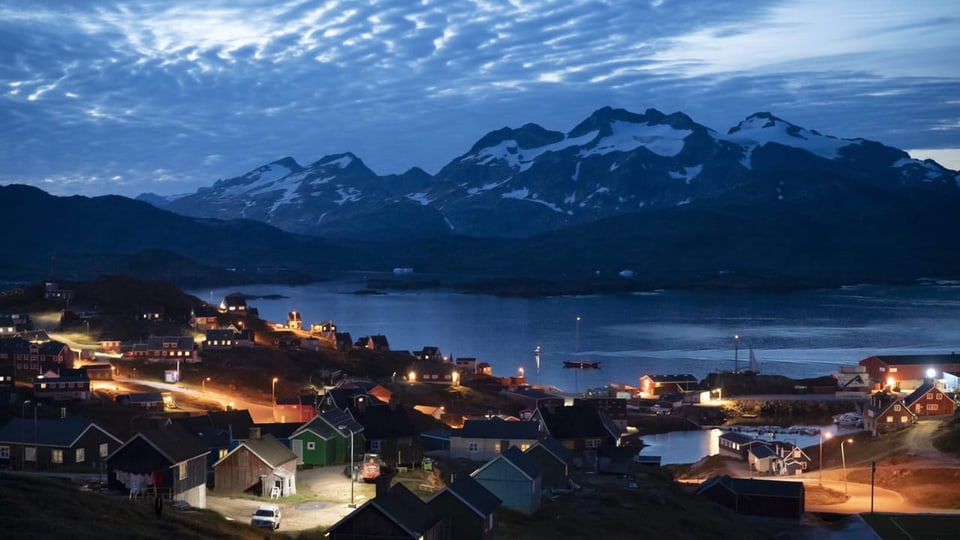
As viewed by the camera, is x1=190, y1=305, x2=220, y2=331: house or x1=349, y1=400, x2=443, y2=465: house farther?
x1=190, y1=305, x2=220, y2=331: house

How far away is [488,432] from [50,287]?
52.5 metres

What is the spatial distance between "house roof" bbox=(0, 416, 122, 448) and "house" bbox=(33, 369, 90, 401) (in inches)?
541

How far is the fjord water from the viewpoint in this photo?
75.9 metres

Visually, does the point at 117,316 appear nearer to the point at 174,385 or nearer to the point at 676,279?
the point at 174,385

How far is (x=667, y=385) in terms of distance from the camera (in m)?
57.4

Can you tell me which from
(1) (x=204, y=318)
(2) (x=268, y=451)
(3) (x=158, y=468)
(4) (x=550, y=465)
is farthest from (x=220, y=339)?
(3) (x=158, y=468)

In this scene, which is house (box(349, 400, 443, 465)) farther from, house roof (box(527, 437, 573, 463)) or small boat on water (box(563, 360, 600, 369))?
small boat on water (box(563, 360, 600, 369))

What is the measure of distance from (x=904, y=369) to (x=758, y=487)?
31.7 m

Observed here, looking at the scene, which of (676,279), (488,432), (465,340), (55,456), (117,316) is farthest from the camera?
(676,279)

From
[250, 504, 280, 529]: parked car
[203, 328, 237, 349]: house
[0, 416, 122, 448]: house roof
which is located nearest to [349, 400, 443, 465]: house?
[0, 416, 122, 448]: house roof

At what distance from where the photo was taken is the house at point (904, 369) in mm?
58559

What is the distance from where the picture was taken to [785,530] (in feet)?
94.6

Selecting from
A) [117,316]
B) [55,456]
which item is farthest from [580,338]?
[55,456]

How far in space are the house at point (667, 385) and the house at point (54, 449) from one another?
114ft
